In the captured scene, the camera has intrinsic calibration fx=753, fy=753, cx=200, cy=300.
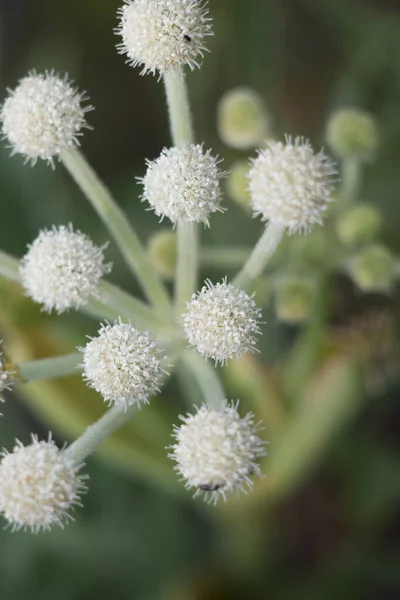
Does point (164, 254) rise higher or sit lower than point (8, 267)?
higher

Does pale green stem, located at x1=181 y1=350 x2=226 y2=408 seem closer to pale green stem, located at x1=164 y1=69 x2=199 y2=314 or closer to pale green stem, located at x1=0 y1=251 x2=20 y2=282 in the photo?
pale green stem, located at x1=164 y1=69 x2=199 y2=314

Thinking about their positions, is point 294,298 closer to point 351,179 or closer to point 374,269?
point 374,269

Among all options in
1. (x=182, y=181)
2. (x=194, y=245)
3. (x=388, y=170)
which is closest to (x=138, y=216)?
(x=388, y=170)

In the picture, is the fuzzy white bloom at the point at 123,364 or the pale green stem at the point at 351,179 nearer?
the fuzzy white bloom at the point at 123,364

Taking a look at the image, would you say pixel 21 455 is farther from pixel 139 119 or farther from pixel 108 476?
pixel 139 119

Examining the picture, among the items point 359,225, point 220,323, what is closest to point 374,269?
point 359,225

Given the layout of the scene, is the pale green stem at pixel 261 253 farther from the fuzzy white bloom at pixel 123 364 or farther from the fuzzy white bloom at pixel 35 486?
the fuzzy white bloom at pixel 35 486

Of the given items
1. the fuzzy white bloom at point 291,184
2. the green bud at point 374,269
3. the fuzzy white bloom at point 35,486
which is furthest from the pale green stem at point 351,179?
the fuzzy white bloom at point 35,486
